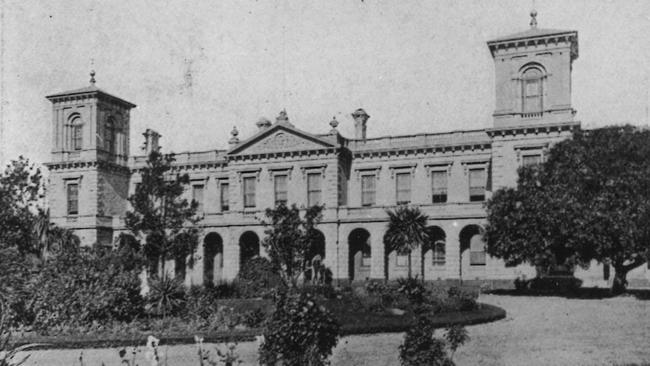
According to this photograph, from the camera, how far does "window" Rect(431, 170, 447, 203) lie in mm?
42400

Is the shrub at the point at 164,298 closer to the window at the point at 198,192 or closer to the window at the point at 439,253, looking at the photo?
the window at the point at 439,253

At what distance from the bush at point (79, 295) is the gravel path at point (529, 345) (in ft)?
10.8

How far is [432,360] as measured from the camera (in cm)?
1158

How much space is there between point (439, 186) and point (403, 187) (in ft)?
7.75

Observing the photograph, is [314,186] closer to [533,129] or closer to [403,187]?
[403,187]

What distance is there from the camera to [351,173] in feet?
145

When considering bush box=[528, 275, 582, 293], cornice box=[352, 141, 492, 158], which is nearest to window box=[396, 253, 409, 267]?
cornice box=[352, 141, 492, 158]

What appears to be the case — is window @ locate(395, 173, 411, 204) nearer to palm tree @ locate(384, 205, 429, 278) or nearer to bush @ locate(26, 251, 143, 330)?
palm tree @ locate(384, 205, 429, 278)

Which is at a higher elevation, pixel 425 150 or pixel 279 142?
pixel 279 142

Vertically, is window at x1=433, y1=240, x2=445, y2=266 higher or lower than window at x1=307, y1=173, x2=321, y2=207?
lower

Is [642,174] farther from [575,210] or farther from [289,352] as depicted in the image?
[289,352]

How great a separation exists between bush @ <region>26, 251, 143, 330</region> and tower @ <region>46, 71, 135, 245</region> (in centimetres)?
A: 2596

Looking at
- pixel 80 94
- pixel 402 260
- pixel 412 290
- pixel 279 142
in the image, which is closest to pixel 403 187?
pixel 402 260

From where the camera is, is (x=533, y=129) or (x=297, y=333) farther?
(x=533, y=129)
